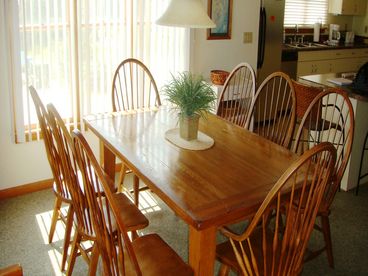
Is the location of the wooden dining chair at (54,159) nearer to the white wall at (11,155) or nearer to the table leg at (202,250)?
the table leg at (202,250)

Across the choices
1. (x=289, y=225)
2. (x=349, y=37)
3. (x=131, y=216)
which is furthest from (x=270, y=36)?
(x=289, y=225)

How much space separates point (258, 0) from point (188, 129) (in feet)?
7.89

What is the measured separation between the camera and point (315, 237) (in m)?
2.82

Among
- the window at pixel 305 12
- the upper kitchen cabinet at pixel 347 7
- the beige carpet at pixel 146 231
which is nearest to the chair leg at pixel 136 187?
the beige carpet at pixel 146 231

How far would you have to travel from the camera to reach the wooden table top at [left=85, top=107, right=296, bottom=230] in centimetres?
172

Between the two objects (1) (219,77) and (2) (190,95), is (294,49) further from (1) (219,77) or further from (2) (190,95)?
(2) (190,95)

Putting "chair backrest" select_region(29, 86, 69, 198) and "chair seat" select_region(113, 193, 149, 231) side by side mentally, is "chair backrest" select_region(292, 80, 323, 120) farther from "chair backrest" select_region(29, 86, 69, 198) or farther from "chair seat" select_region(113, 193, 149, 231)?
"chair backrest" select_region(29, 86, 69, 198)

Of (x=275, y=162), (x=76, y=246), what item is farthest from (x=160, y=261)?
(x=275, y=162)

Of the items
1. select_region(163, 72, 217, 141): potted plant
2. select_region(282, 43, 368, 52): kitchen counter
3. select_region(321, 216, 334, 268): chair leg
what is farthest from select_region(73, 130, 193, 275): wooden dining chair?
select_region(282, 43, 368, 52): kitchen counter

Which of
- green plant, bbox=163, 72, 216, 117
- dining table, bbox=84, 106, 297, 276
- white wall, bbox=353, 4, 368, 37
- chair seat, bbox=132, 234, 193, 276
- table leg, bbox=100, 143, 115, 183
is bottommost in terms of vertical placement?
chair seat, bbox=132, 234, 193, 276

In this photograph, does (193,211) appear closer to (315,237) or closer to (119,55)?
(315,237)

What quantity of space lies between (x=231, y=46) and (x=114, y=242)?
9.41ft

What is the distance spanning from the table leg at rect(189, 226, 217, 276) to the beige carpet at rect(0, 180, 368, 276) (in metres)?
0.90

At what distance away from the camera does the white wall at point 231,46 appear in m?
3.97
